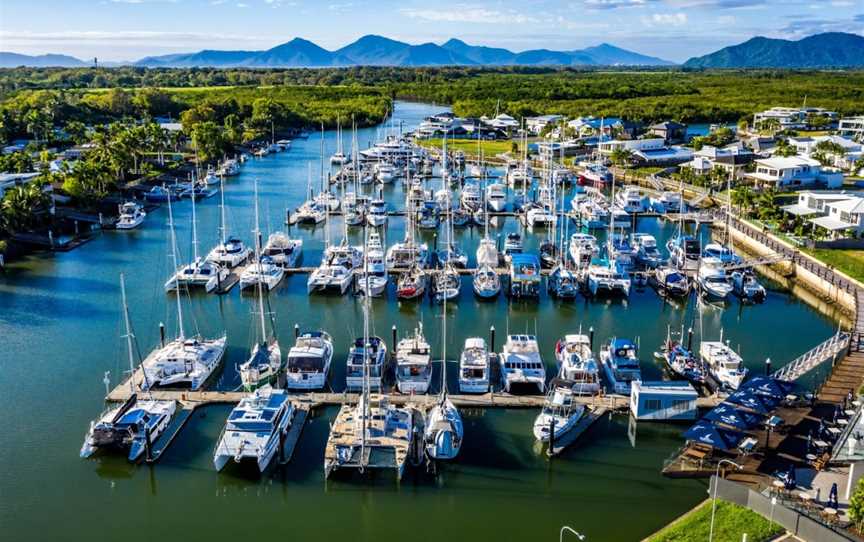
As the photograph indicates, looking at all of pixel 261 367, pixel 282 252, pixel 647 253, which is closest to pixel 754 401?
pixel 261 367

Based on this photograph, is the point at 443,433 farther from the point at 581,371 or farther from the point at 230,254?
the point at 230,254

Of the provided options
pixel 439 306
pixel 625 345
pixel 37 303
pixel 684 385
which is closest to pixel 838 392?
pixel 684 385

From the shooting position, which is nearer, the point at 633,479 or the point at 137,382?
the point at 633,479

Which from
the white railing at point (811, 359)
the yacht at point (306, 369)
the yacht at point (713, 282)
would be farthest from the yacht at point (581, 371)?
the yacht at point (713, 282)

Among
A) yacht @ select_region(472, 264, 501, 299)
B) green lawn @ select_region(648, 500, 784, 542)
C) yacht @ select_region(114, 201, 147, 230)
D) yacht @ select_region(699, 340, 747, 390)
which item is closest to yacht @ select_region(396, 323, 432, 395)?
yacht @ select_region(472, 264, 501, 299)

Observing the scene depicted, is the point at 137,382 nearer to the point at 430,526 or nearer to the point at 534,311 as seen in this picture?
the point at 430,526

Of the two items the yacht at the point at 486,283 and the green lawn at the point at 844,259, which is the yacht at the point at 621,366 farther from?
the green lawn at the point at 844,259
